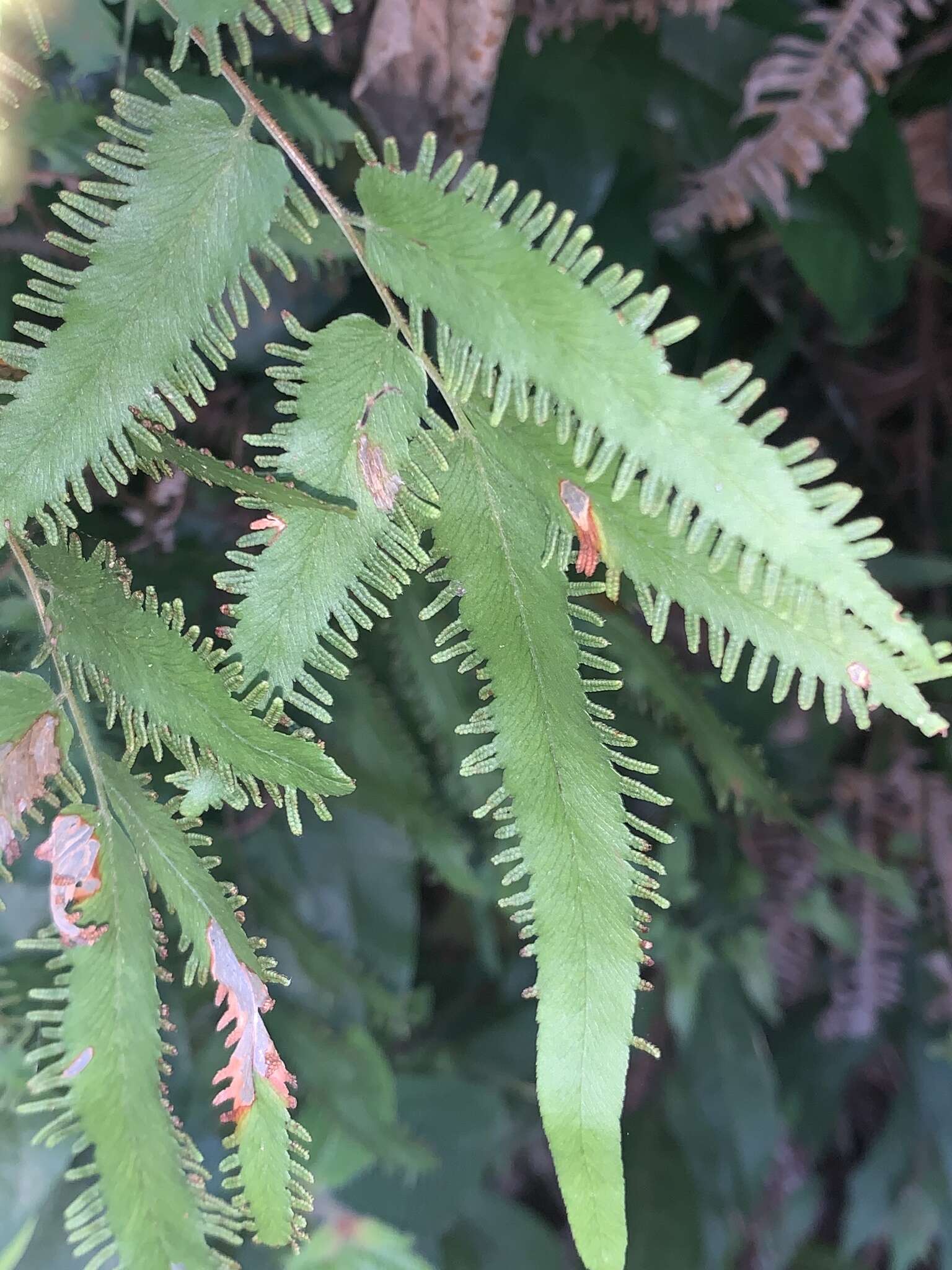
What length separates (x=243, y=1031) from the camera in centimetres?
36

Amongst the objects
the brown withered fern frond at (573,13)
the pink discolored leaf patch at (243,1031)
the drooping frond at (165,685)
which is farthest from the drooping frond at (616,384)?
the brown withered fern frond at (573,13)

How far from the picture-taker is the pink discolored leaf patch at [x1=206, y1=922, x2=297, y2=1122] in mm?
357

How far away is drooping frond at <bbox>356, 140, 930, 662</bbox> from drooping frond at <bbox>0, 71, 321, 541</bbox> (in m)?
0.07

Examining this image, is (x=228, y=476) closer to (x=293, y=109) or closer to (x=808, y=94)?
(x=293, y=109)

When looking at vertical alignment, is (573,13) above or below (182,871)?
above

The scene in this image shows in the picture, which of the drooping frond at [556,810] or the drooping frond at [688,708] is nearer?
the drooping frond at [556,810]

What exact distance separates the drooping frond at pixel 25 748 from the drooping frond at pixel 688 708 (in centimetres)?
32

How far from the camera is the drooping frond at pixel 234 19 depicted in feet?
1.08

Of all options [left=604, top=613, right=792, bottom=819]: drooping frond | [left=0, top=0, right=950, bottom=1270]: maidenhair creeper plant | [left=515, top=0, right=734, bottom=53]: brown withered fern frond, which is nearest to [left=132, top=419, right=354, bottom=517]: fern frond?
[left=0, top=0, right=950, bottom=1270]: maidenhair creeper plant

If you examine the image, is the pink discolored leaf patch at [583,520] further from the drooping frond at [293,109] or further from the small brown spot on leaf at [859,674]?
the drooping frond at [293,109]

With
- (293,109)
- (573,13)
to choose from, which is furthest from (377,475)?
(573,13)

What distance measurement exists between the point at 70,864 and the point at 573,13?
623 mm

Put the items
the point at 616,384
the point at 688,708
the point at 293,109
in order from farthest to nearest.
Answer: the point at 688,708 → the point at 293,109 → the point at 616,384

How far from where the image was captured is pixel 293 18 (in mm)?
337
